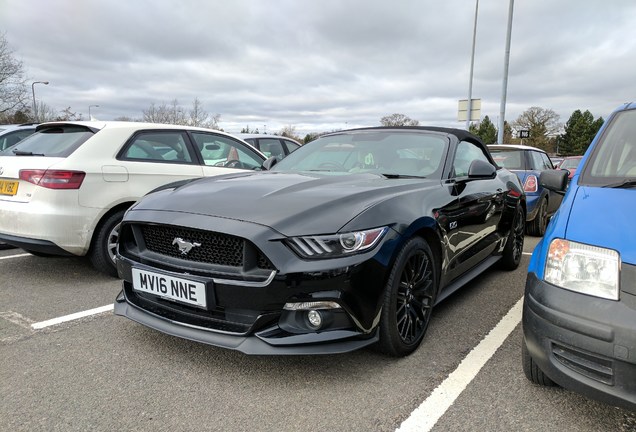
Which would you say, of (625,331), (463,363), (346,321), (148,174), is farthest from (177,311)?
(148,174)

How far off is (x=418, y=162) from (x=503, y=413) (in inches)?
73.6

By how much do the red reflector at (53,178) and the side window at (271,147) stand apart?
5.66 meters

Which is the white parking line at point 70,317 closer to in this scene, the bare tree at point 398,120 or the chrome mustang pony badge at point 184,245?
the chrome mustang pony badge at point 184,245

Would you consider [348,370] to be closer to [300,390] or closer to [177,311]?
[300,390]

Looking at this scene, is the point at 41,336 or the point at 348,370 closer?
the point at 348,370

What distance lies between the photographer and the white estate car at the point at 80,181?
12.3ft

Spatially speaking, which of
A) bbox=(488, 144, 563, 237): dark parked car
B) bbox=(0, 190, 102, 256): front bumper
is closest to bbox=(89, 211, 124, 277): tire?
bbox=(0, 190, 102, 256): front bumper

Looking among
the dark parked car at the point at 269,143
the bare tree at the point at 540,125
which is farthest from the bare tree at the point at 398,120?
the dark parked car at the point at 269,143

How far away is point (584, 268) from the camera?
1.83m

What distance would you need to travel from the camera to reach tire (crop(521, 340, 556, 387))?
2.22 m

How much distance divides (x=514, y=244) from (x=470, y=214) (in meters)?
1.67

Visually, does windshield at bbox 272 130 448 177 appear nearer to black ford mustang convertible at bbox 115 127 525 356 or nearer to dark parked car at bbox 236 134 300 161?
black ford mustang convertible at bbox 115 127 525 356

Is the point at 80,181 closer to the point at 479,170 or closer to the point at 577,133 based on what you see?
the point at 479,170

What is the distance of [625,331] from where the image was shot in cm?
164
